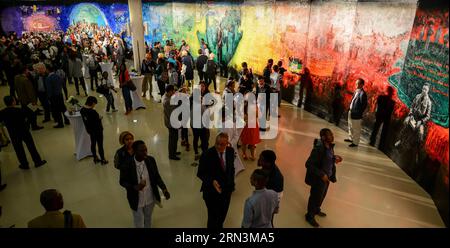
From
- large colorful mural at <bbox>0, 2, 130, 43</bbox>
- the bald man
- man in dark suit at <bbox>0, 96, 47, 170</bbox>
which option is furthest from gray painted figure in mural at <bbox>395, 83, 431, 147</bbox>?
large colorful mural at <bbox>0, 2, 130, 43</bbox>

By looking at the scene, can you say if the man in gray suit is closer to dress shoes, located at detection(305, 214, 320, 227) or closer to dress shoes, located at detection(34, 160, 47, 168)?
dress shoes, located at detection(34, 160, 47, 168)

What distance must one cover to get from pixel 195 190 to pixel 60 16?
73.6 feet

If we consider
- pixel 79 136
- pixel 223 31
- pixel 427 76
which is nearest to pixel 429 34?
pixel 427 76

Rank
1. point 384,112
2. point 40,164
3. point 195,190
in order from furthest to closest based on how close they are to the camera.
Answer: point 384,112 < point 40,164 < point 195,190

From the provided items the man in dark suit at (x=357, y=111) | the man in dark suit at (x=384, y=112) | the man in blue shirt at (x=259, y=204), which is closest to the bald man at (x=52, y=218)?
the man in blue shirt at (x=259, y=204)

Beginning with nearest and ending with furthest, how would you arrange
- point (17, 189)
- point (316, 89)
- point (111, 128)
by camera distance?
point (17, 189) → point (111, 128) → point (316, 89)

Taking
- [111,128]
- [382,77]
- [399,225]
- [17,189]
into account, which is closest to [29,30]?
[111,128]

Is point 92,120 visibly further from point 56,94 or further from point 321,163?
point 321,163

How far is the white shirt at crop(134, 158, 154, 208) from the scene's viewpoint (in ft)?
12.0

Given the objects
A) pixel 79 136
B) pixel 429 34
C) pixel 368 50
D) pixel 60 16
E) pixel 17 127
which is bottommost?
pixel 79 136

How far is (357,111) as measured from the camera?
7035 mm

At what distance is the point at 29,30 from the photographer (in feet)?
72.8
